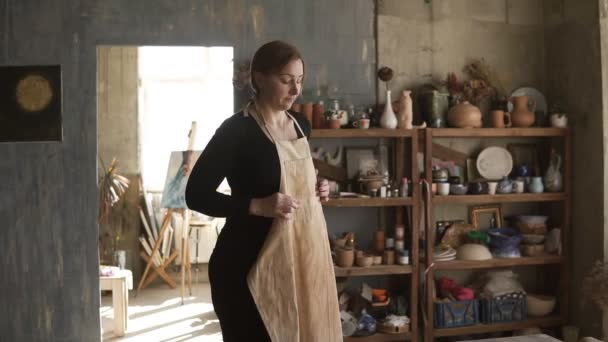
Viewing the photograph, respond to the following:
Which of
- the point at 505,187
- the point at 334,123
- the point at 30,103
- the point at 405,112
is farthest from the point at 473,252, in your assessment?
the point at 30,103

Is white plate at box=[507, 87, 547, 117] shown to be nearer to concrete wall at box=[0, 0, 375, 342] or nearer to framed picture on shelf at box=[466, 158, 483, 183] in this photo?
framed picture on shelf at box=[466, 158, 483, 183]

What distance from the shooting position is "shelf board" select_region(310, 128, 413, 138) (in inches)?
145

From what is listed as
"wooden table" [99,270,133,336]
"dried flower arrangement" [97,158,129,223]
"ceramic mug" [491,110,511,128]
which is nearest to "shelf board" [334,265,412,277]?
"ceramic mug" [491,110,511,128]

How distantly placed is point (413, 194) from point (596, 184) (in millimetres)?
1180

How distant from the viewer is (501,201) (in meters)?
3.90

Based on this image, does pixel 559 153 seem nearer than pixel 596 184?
No

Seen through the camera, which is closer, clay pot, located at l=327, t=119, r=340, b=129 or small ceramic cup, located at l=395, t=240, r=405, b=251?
clay pot, located at l=327, t=119, r=340, b=129

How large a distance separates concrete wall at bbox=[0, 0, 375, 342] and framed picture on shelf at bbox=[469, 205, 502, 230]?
1817 mm

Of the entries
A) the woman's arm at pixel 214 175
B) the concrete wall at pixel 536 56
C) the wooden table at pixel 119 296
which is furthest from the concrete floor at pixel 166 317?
the woman's arm at pixel 214 175

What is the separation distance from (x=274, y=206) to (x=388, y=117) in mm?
2314

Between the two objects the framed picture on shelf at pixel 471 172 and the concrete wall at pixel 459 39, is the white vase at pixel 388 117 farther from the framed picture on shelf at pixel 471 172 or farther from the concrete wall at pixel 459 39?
the framed picture on shelf at pixel 471 172

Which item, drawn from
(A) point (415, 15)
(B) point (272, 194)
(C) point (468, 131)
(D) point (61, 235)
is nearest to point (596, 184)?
(C) point (468, 131)

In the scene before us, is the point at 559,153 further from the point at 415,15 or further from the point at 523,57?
the point at 415,15

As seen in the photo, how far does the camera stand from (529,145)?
4273mm
